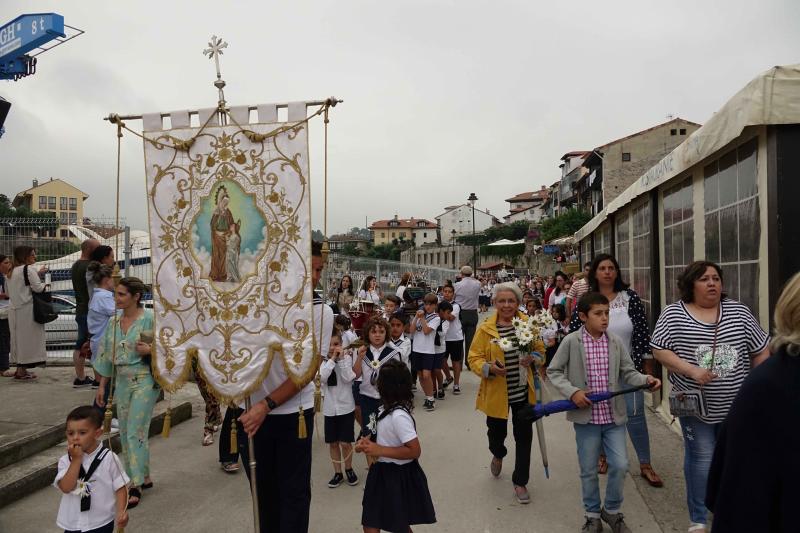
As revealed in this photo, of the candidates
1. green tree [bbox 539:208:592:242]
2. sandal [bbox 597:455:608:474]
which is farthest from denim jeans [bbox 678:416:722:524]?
green tree [bbox 539:208:592:242]

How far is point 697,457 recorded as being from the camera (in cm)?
381

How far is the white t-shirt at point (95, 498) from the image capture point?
3.36 m

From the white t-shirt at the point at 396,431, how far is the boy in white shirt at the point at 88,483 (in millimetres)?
1566

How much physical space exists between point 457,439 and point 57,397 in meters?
5.01

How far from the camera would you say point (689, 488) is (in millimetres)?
→ 3961

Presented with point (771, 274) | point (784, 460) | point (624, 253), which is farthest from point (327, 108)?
point (624, 253)

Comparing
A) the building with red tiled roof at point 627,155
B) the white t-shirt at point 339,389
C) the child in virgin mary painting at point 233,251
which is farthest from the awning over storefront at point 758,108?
the building with red tiled roof at point 627,155

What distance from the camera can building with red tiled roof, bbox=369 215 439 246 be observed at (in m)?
119

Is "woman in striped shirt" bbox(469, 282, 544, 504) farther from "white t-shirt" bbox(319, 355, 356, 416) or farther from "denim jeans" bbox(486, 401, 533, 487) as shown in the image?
"white t-shirt" bbox(319, 355, 356, 416)

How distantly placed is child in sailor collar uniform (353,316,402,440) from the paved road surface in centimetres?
63

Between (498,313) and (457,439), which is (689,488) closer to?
(498,313)

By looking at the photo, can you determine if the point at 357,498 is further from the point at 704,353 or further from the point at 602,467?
the point at 704,353

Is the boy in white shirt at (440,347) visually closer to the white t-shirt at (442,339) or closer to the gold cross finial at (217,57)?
the white t-shirt at (442,339)

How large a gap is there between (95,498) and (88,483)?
0.33 feet
